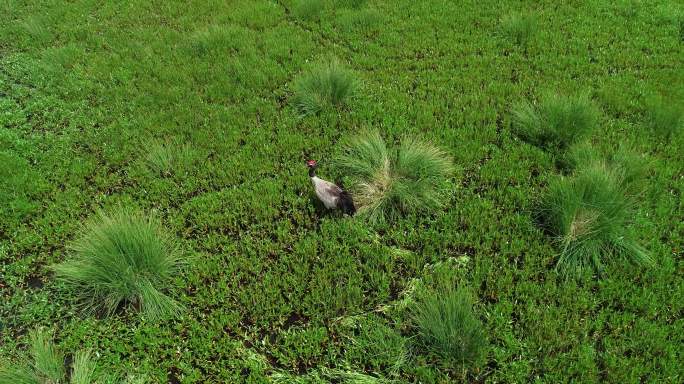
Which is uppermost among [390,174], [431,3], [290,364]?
[431,3]

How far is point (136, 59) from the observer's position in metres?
11.9

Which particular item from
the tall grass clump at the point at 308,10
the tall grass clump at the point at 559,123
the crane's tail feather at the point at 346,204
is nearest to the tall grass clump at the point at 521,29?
the tall grass clump at the point at 559,123

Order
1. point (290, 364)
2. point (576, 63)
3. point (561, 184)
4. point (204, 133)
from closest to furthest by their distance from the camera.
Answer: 1. point (290, 364)
2. point (561, 184)
3. point (204, 133)
4. point (576, 63)

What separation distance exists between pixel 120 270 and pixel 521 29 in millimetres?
10320

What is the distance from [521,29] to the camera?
11031mm

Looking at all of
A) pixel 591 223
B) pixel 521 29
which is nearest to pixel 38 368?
pixel 591 223

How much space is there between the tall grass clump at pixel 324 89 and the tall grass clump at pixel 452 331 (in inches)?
212

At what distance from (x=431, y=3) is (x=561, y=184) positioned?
27.9 ft

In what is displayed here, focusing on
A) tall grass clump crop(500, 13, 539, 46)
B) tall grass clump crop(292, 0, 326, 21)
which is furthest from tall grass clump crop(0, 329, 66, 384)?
tall grass clump crop(500, 13, 539, 46)

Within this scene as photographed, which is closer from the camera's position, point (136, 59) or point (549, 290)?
point (549, 290)

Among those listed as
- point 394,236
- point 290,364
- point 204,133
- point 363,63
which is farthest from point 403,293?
point 363,63

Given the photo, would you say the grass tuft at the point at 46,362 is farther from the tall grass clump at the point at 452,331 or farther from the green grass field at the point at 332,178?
the tall grass clump at the point at 452,331

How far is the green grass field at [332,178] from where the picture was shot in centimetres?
551

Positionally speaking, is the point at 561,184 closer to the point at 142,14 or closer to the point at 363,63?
the point at 363,63
